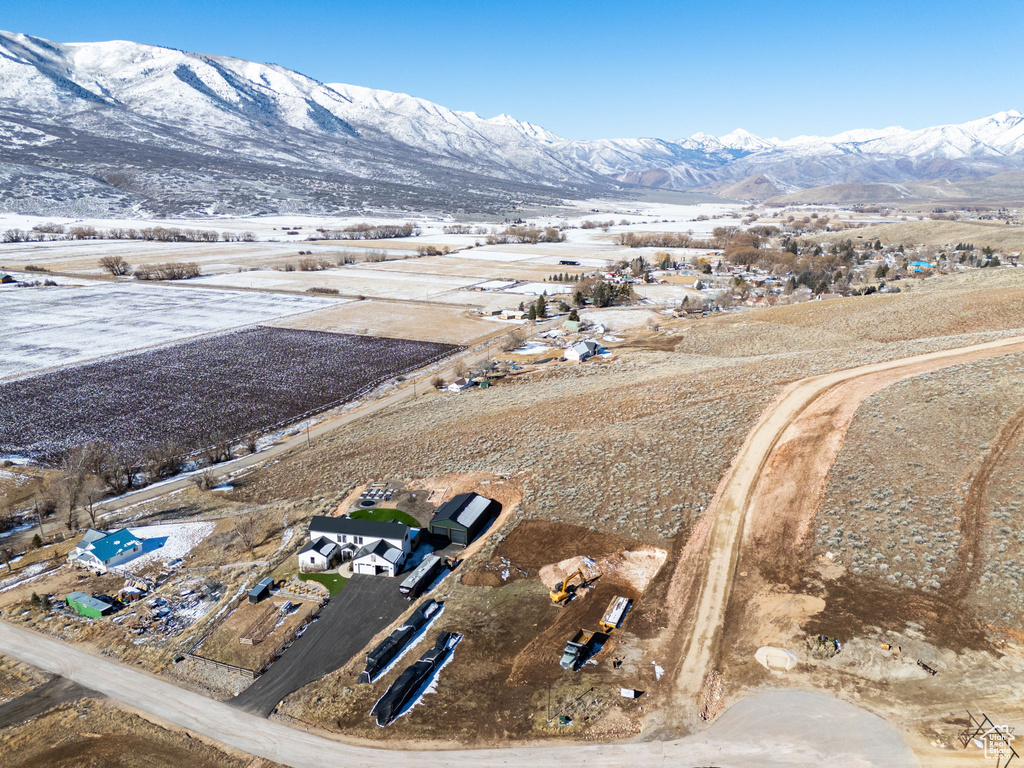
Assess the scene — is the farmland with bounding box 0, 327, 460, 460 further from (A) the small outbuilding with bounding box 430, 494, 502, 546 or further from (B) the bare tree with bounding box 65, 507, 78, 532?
(A) the small outbuilding with bounding box 430, 494, 502, 546

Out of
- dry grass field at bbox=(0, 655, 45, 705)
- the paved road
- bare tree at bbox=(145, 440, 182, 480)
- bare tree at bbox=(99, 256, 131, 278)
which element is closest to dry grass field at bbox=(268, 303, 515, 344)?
bare tree at bbox=(145, 440, 182, 480)

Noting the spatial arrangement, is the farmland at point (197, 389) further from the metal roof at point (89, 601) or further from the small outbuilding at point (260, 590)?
the small outbuilding at point (260, 590)

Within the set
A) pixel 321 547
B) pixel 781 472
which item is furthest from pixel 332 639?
pixel 781 472

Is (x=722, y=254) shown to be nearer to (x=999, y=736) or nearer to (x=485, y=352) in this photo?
(x=485, y=352)

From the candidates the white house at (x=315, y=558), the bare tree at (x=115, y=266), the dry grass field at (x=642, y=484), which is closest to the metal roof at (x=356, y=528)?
the white house at (x=315, y=558)

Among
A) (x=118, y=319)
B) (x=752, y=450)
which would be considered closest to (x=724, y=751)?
(x=752, y=450)

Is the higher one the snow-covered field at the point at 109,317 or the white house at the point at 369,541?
the snow-covered field at the point at 109,317
